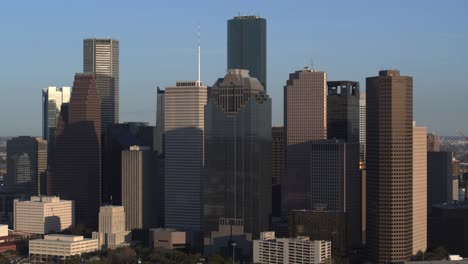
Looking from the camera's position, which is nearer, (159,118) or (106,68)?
(159,118)

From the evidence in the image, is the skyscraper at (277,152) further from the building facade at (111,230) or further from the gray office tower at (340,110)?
the building facade at (111,230)

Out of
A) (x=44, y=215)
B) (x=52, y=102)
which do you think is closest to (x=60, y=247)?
(x=44, y=215)

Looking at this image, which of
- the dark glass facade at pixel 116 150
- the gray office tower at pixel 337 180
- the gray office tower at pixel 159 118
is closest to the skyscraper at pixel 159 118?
the gray office tower at pixel 159 118

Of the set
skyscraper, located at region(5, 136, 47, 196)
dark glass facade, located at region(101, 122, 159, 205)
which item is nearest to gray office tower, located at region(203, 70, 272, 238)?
dark glass facade, located at region(101, 122, 159, 205)

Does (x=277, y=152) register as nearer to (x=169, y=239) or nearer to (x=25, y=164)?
(x=169, y=239)

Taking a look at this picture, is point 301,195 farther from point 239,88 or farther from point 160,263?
point 160,263

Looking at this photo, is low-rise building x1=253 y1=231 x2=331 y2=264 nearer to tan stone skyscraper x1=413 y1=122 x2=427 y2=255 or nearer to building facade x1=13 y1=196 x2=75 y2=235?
tan stone skyscraper x1=413 y1=122 x2=427 y2=255
